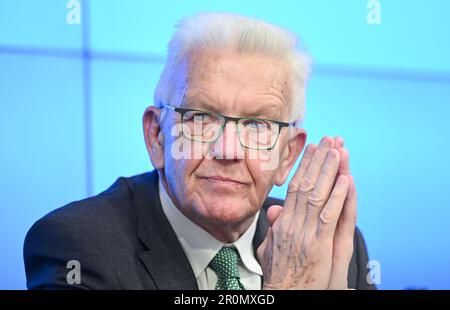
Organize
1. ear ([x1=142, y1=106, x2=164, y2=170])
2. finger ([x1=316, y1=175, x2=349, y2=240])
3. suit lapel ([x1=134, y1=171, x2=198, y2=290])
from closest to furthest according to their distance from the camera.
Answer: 1. finger ([x1=316, y1=175, x2=349, y2=240])
2. suit lapel ([x1=134, y1=171, x2=198, y2=290])
3. ear ([x1=142, y1=106, x2=164, y2=170])

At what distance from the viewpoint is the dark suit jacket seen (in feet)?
4.66

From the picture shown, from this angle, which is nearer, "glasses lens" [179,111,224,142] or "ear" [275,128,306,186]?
"glasses lens" [179,111,224,142]

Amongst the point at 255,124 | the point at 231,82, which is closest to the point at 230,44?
the point at 231,82

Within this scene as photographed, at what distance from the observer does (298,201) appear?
1389 millimetres

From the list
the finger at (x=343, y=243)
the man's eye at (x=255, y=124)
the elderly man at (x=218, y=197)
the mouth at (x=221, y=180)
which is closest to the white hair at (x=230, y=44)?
the elderly man at (x=218, y=197)

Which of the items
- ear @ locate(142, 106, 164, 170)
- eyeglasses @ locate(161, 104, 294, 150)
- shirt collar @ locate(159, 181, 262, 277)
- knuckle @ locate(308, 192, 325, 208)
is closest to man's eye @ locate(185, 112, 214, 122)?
eyeglasses @ locate(161, 104, 294, 150)

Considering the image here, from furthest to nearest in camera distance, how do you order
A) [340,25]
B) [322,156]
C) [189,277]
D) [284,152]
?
[340,25] → [284,152] → [189,277] → [322,156]

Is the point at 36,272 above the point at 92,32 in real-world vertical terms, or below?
below

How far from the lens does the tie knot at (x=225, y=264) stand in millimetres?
1540

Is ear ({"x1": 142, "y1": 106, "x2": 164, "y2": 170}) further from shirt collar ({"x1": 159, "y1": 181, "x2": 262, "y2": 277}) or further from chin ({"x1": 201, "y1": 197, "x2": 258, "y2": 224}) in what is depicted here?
chin ({"x1": 201, "y1": 197, "x2": 258, "y2": 224})

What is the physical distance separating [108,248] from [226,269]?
0.99ft
